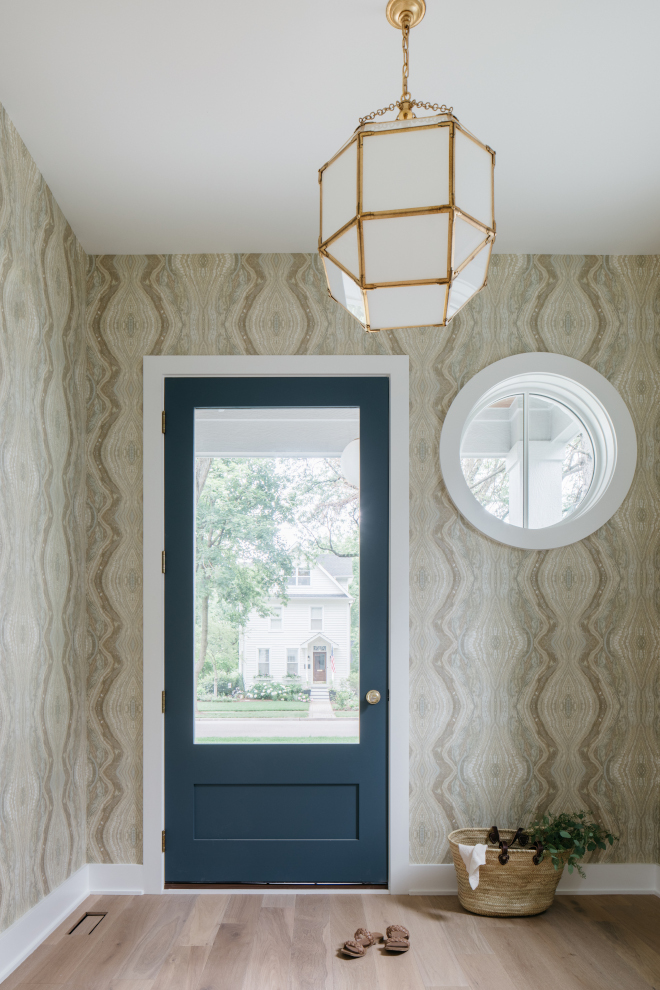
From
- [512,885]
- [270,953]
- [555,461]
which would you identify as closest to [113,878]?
[270,953]

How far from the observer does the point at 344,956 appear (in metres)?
2.43

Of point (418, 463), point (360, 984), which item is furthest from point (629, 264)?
point (360, 984)

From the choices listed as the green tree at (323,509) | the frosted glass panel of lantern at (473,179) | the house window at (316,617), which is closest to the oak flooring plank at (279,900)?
the house window at (316,617)

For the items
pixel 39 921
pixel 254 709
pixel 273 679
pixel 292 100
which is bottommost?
pixel 39 921

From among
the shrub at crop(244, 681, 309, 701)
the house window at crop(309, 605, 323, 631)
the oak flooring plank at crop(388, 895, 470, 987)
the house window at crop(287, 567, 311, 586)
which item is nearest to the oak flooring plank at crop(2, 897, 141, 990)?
the shrub at crop(244, 681, 309, 701)

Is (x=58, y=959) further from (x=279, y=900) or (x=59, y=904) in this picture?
(x=279, y=900)

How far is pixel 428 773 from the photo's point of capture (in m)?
3.01

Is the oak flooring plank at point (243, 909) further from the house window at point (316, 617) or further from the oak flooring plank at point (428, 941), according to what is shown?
the house window at point (316, 617)

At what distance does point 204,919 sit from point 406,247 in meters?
2.50

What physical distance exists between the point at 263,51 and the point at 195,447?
1.56 meters

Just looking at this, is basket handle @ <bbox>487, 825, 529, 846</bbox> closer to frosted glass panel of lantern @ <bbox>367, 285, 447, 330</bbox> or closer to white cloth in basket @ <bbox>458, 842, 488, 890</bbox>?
white cloth in basket @ <bbox>458, 842, 488, 890</bbox>

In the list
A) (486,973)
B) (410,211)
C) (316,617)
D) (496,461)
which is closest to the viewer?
(410,211)

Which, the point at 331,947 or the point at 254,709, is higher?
the point at 254,709

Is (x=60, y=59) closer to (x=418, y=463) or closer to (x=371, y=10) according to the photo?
(x=371, y=10)
